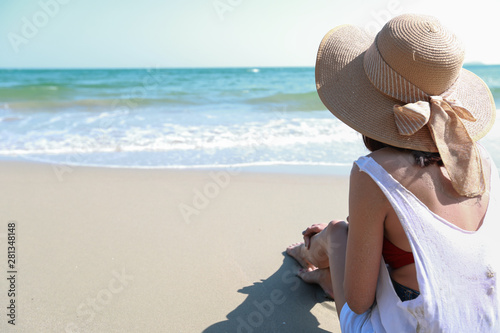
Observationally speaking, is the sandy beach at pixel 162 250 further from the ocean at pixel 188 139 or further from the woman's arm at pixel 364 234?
the woman's arm at pixel 364 234

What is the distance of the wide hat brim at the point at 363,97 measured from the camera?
1220 millimetres

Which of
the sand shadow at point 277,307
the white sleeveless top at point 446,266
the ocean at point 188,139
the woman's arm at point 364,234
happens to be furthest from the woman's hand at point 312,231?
the ocean at point 188,139

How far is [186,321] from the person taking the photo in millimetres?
1981

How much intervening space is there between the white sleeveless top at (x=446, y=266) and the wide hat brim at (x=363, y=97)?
0.11 m

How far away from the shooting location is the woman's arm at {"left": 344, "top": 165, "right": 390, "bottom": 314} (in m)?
1.21

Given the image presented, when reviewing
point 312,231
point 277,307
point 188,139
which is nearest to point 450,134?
point 312,231

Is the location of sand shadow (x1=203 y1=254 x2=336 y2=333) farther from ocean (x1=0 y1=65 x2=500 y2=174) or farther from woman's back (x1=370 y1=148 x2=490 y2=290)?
ocean (x1=0 y1=65 x2=500 y2=174)

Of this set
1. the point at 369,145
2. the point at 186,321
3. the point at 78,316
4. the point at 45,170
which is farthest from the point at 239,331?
the point at 45,170

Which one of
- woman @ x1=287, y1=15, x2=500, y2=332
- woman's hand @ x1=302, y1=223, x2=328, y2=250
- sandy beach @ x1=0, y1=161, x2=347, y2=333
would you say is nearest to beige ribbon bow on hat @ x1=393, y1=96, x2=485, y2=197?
woman @ x1=287, y1=15, x2=500, y2=332

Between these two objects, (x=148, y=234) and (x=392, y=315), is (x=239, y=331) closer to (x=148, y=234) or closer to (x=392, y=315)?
(x=392, y=315)

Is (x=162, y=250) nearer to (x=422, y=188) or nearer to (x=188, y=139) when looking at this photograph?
(x=422, y=188)

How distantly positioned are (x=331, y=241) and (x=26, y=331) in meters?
1.46

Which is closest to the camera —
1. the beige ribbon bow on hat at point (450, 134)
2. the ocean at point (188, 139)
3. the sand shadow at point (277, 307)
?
the beige ribbon bow on hat at point (450, 134)

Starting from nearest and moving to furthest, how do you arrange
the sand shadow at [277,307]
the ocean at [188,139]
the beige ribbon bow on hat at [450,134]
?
the beige ribbon bow on hat at [450,134], the sand shadow at [277,307], the ocean at [188,139]
